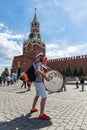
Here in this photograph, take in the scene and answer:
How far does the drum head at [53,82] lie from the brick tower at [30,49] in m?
79.3

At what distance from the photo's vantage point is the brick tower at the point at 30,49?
284 ft

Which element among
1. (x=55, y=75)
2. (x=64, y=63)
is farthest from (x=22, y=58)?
(x=55, y=75)

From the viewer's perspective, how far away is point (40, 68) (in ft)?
18.9

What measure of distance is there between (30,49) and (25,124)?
90.4 meters

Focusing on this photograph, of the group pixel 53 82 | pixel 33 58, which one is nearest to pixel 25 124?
pixel 53 82

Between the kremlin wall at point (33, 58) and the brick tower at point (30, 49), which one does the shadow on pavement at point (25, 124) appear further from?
the brick tower at point (30, 49)

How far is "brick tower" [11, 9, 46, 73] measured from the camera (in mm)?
86438

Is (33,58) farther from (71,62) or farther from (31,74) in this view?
(31,74)

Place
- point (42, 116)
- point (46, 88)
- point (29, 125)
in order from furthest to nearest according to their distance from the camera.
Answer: point (46, 88) < point (42, 116) < point (29, 125)

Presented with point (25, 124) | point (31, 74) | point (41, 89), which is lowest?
point (25, 124)

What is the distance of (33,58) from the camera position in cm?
9106

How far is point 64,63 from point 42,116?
89075 millimetres

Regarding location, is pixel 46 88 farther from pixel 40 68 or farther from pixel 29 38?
pixel 29 38

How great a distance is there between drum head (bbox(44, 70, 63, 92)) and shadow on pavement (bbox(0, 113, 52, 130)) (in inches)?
43.3
